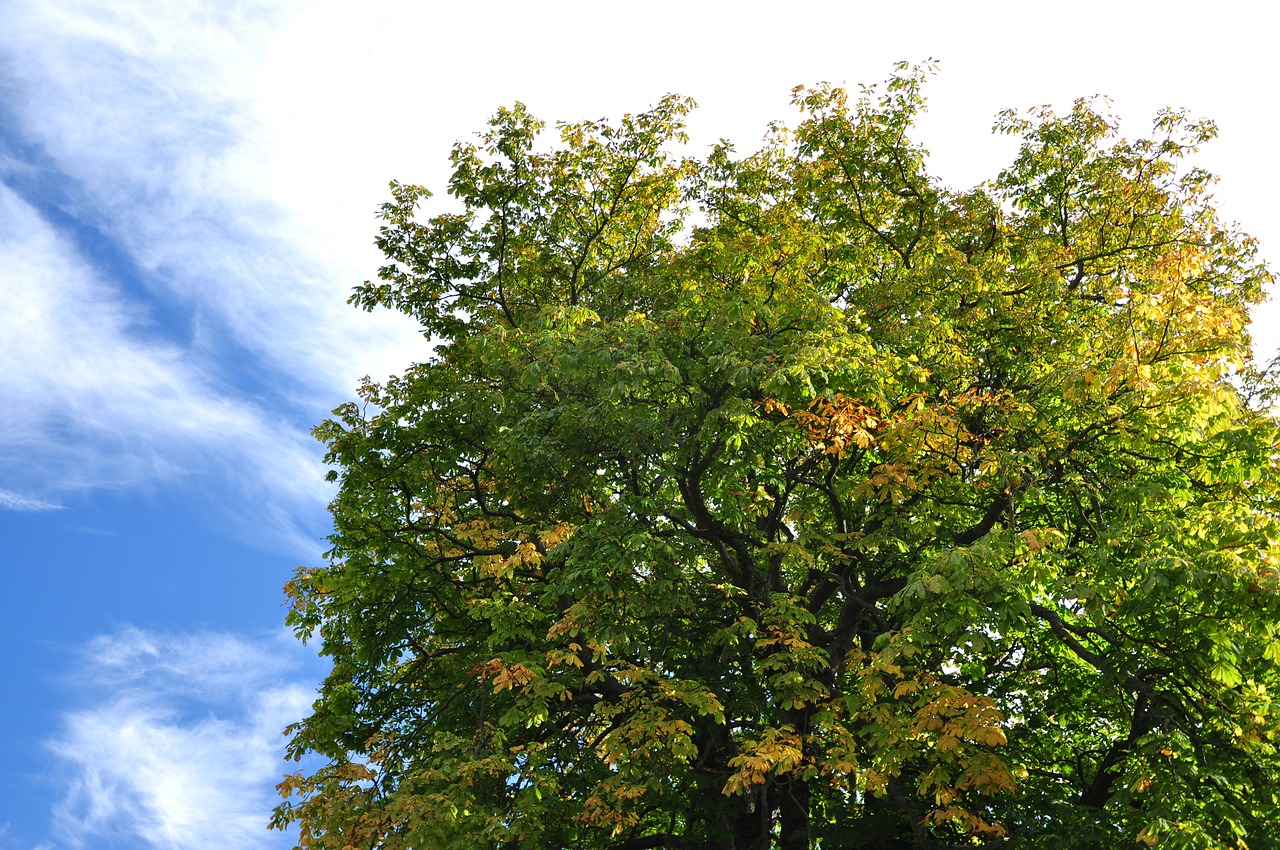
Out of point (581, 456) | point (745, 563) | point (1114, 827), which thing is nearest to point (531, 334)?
point (581, 456)

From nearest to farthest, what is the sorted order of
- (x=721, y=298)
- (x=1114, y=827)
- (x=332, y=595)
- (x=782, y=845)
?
(x=1114, y=827) < (x=721, y=298) < (x=782, y=845) < (x=332, y=595)

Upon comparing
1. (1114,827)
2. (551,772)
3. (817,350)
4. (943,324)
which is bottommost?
(1114,827)

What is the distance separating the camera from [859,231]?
16.2 meters

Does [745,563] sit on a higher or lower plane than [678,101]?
lower

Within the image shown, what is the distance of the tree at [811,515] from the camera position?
10172mm

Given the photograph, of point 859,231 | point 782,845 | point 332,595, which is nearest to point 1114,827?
point 782,845

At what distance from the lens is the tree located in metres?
10.2

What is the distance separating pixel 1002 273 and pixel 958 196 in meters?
2.50

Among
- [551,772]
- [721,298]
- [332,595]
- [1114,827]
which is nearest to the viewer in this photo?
[1114,827]

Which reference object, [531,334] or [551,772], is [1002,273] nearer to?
[531,334]

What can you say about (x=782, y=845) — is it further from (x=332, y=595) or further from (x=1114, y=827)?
(x=332, y=595)

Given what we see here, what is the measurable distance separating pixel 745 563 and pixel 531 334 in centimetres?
471

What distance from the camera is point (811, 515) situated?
13117 mm

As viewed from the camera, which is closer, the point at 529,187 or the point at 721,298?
the point at 721,298
